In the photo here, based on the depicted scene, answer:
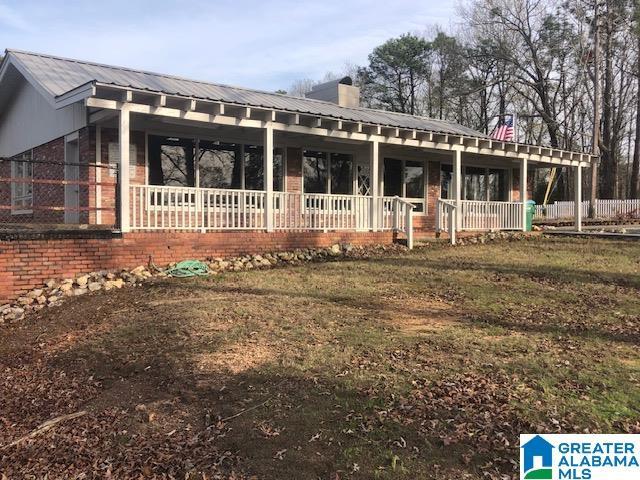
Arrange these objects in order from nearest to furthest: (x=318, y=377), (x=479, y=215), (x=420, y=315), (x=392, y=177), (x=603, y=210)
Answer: (x=318, y=377)
(x=420, y=315)
(x=479, y=215)
(x=392, y=177)
(x=603, y=210)

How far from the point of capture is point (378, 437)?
12.7 ft

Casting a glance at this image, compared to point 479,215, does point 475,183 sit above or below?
above

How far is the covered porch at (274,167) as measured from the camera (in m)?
11.1

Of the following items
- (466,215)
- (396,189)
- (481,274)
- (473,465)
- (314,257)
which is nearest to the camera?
(473,465)

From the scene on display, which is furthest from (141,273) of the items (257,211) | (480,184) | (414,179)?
(480,184)

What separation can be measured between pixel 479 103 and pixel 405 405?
140ft

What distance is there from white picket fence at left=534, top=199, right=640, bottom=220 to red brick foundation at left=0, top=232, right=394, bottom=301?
22.9 m

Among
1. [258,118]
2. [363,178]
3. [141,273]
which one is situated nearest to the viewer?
[141,273]

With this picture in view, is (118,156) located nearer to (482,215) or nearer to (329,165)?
(329,165)

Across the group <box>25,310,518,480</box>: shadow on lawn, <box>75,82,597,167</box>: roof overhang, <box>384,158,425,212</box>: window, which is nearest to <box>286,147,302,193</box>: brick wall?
<box>75,82,597,167</box>: roof overhang

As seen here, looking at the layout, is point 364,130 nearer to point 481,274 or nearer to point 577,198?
point 481,274

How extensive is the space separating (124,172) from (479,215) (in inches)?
413

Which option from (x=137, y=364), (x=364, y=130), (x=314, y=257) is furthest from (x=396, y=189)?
(x=137, y=364)

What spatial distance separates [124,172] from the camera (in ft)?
33.4
